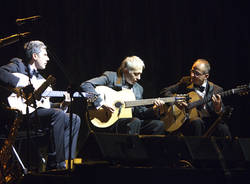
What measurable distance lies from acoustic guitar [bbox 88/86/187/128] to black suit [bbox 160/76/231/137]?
11.8 inches

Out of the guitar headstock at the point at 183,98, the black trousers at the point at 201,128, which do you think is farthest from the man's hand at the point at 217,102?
the guitar headstock at the point at 183,98

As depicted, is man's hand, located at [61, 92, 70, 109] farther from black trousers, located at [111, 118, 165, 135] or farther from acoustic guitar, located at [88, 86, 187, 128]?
black trousers, located at [111, 118, 165, 135]

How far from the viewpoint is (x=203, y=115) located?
484cm

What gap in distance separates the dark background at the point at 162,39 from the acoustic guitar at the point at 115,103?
0.78m

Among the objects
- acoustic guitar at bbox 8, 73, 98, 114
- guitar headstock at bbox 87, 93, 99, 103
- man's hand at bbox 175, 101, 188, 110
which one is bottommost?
man's hand at bbox 175, 101, 188, 110

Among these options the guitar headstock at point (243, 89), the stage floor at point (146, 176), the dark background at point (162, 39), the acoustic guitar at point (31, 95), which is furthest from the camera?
the dark background at point (162, 39)

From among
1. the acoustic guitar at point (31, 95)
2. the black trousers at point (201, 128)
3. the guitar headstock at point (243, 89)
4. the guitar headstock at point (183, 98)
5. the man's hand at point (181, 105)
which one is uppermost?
the acoustic guitar at point (31, 95)

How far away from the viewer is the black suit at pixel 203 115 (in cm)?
459

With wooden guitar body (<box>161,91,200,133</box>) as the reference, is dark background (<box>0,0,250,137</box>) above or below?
above

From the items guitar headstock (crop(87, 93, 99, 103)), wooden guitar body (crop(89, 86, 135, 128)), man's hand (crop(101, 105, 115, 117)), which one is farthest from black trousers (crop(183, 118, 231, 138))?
guitar headstock (crop(87, 93, 99, 103))

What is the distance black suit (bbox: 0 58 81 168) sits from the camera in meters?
3.86

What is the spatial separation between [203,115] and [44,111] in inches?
84.1

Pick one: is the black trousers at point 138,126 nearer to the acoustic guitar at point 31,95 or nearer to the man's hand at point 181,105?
the man's hand at point 181,105

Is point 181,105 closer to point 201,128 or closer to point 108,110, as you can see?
point 201,128
